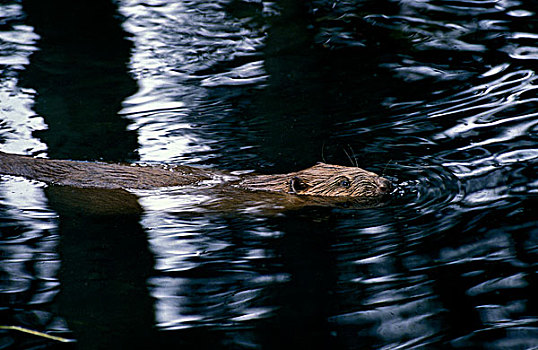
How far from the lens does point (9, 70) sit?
920 centimetres

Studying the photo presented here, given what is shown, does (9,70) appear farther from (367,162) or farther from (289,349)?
(289,349)

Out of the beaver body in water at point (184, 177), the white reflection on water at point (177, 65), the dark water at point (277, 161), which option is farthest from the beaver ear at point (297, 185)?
→ the white reflection on water at point (177, 65)

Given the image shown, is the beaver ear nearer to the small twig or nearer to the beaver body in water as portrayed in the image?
the beaver body in water

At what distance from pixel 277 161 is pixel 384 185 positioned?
1389mm

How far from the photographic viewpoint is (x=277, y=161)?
22.0ft

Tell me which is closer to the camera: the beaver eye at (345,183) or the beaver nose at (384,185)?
the beaver nose at (384,185)

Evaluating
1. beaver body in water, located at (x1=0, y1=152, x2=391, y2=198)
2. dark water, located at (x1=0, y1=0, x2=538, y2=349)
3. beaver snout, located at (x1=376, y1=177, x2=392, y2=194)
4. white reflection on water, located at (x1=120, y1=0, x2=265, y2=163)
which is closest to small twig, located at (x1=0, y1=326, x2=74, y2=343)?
dark water, located at (x1=0, y1=0, x2=538, y2=349)

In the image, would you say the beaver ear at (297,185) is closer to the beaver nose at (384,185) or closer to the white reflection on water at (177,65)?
the beaver nose at (384,185)

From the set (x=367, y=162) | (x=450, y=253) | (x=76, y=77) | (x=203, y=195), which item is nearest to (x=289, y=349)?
(x=450, y=253)

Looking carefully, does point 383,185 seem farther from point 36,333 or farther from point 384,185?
point 36,333

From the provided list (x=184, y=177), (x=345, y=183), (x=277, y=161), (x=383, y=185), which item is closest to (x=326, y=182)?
(x=345, y=183)

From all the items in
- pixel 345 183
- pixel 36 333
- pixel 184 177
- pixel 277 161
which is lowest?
pixel 277 161

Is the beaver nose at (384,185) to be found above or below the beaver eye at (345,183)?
above

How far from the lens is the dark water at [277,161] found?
3.80 m
